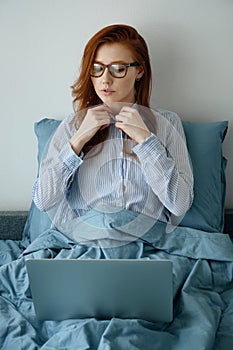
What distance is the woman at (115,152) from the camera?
1575 mm

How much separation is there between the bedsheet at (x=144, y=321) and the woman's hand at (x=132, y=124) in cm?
24

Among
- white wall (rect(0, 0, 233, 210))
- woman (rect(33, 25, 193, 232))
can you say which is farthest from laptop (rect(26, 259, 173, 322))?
white wall (rect(0, 0, 233, 210))

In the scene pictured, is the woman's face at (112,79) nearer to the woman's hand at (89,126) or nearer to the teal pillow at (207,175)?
the woman's hand at (89,126)

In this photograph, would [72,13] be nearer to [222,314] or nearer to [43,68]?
[43,68]

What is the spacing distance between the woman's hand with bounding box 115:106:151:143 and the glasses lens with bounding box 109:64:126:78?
11 cm

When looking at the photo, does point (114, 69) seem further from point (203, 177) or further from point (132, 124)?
point (203, 177)

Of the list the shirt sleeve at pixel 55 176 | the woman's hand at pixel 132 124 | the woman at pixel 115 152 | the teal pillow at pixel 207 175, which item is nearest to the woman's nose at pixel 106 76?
the woman at pixel 115 152

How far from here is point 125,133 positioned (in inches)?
67.1

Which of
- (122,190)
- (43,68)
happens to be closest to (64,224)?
(122,190)

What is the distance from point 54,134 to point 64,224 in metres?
0.30

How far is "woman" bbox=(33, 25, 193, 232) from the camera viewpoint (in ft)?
5.17

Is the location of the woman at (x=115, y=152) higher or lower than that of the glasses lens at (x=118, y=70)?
lower

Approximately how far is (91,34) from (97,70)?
10.6 inches

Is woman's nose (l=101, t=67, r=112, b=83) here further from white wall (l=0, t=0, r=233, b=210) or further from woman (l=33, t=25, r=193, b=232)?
white wall (l=0, t=0, r=233, b=210)
